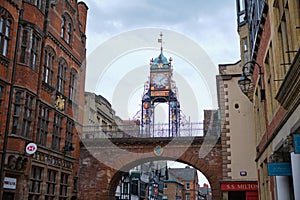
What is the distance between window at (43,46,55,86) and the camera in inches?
784

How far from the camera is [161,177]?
56.8 meters

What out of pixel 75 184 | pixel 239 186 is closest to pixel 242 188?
pixel 239 186

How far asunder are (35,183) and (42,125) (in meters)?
2.94

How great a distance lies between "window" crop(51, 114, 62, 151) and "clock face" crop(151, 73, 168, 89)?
11.1m

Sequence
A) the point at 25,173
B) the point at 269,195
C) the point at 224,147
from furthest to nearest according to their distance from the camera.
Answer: the point at 224,147, the point at 25,173, the point at 269,195

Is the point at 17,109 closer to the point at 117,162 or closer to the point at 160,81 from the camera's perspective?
the point at 117,162

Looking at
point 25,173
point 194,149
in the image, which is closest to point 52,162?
point 25,173

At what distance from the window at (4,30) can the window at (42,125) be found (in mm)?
4160

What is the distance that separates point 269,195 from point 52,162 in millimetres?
11775

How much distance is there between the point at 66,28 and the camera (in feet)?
75.4

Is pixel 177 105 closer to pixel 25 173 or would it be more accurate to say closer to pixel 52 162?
pixel 52 162

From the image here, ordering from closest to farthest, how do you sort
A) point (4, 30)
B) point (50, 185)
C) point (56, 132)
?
1. point (4, 30)
2. point (50, 185)
3. point (56, 132)

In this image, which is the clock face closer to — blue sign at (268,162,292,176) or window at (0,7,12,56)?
window at (0,7,12,56)

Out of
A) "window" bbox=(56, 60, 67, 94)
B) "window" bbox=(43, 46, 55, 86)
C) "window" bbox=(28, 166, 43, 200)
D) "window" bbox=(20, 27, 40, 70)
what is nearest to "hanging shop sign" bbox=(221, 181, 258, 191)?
"window" bbox=(28, 166, 43, 200)
